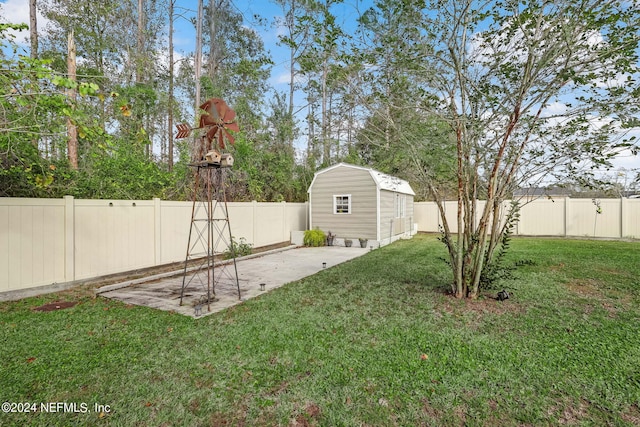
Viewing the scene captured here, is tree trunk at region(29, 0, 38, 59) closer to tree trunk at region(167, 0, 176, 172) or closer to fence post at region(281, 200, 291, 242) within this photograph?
tree trunk at region(167, 0, 176, 172)

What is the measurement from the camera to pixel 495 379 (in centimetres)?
235

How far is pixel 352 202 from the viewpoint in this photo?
10555 millimetres

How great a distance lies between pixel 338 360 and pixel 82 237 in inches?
197

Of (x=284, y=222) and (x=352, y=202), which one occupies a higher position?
(x=352, y=202)

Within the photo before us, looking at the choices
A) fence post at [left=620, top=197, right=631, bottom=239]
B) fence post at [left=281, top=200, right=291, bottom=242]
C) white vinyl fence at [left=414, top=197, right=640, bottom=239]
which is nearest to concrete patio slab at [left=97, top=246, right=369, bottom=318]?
fence post at [left=281, top=200, right=291, bottom=242]

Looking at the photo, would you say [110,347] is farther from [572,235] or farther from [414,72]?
[572,235]

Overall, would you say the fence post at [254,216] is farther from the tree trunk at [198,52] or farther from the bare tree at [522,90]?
the bare tree at [522,90]

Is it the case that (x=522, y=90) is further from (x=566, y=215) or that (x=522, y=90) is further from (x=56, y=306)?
(x=566, y=215)

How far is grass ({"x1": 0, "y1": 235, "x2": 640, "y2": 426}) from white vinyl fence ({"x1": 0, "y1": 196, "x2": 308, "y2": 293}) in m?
0.61

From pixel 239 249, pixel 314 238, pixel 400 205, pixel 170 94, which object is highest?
pixel 170 94

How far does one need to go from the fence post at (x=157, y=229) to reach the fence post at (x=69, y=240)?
153 centimetres

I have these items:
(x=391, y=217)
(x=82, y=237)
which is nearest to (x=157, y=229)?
(x=82, y=237)

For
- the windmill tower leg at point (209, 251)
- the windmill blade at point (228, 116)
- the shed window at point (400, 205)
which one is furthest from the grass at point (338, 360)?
the shed window at point (400, 205)

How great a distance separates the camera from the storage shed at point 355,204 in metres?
10.1
